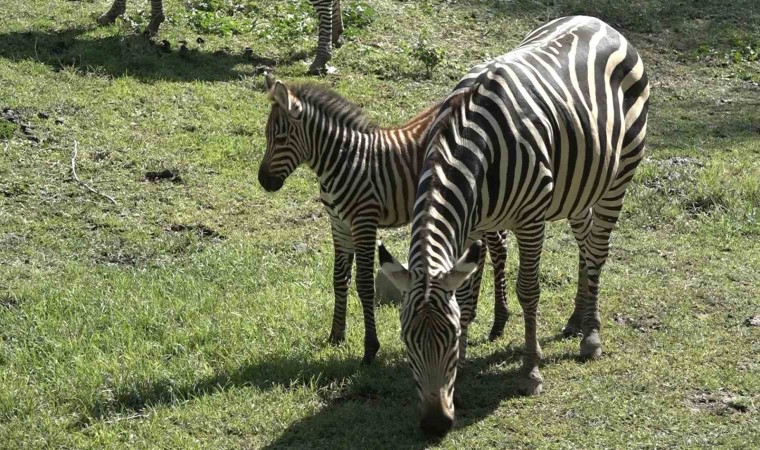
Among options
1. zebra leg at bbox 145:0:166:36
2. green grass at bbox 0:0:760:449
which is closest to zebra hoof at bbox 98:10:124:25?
green grass at bbox 0:0:760:449

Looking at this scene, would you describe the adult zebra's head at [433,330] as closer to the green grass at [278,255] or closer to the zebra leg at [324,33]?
the green grass at [278,255]

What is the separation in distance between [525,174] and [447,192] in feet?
2.58

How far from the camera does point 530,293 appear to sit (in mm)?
7398

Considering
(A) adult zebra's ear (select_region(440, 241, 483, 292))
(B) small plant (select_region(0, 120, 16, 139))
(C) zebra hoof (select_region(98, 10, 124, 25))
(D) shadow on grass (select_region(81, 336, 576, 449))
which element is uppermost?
(A) adult zebra's ear (select_region(440, 241, 483, 292))

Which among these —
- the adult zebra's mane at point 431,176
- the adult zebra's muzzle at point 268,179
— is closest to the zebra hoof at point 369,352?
the adult zebra's muzzle at point 268,179

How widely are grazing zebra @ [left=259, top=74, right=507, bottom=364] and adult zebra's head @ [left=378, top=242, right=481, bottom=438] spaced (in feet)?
5.47

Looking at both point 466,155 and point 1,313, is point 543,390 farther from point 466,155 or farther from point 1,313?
point 1,313

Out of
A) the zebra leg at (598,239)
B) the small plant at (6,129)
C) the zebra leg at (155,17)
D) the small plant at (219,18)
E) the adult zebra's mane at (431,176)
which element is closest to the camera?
the adult zebra's mane at (431,176)

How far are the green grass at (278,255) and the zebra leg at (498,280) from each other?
0.72 ft

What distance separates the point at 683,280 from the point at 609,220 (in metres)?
1.55

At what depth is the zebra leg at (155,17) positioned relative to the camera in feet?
48.6

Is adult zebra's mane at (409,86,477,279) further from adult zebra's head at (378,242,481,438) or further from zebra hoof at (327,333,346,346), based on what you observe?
zebra hoof at (327,333,346,346)

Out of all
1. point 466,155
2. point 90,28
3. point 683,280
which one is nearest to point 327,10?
point 90,28

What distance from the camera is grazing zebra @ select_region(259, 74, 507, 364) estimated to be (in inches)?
303
